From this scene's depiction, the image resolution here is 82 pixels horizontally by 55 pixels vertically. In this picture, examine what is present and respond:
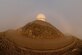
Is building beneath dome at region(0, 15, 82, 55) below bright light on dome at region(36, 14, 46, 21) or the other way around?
below

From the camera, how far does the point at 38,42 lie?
0.96 metres

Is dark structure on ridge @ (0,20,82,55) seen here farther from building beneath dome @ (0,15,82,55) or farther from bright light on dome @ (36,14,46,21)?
bright light on dome @ (36,14,46,21)

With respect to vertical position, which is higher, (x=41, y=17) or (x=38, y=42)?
(x=41, y=17)

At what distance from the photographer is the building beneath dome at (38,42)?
0.92 m

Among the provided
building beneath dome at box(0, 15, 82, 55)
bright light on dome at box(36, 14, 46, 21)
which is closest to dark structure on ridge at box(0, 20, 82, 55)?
building beneath dome at box(0, 15, 82, 55)

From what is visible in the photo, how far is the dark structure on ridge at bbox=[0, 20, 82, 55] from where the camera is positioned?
0.92 metres

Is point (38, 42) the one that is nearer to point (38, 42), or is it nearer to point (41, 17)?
point (38, 42)

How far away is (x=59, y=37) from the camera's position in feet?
3.45

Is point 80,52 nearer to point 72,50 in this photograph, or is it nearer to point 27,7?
point 72,50

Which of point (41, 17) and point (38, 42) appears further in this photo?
point (41, 17)

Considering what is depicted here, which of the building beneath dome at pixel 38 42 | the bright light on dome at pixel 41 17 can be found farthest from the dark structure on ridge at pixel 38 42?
the bright light on dome at pixel 41 17

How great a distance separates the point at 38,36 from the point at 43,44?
98mm

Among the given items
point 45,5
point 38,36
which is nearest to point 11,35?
point 38,36

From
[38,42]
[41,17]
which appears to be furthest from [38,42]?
[41,17]
